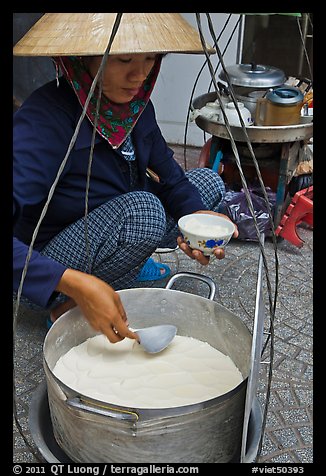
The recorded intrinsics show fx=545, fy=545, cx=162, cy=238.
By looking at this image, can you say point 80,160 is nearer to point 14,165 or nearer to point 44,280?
point 14,165

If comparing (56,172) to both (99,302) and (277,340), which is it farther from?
(277,340)

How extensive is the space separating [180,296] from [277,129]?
1160 mm

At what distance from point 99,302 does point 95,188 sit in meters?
0.58

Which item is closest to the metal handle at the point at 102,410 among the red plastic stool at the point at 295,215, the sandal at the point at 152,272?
the sandal at the point at 152,272

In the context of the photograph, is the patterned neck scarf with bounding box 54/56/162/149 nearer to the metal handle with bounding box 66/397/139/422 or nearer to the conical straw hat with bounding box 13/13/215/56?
the conical straw hat with bounding box 13/13/215/56

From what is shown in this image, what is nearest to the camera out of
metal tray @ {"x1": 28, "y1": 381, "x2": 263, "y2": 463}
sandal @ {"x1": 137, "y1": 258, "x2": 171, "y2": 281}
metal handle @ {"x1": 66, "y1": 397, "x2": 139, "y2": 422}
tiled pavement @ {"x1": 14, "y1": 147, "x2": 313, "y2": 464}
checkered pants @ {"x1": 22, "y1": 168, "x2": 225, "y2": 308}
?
metal handle @ {"x1": 66, "y1": 397, "x2": 139, "y2": 422}

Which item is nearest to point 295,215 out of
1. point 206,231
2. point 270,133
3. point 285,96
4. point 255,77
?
point 270,133

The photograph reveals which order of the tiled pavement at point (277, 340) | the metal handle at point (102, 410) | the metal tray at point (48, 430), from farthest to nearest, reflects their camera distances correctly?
the tiled pavement at point (277, 340) → the metal tray at point (48, 430) → the metal handle at point (102, 410)

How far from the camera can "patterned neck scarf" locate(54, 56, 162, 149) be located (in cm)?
162

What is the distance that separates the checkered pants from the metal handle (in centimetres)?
64

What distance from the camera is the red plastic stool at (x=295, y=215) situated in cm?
262

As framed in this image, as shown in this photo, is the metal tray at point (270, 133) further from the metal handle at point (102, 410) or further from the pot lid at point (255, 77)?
the metal handle at point (102, 410)

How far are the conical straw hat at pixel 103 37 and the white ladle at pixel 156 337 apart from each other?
0.75 m

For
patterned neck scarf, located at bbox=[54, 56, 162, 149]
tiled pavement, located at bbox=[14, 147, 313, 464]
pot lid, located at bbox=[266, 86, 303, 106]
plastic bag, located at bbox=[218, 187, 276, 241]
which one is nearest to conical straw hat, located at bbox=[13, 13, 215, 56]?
patterned neck scarf, located at bbox=[54, 56, 162, 149]
